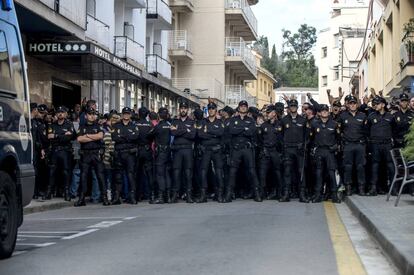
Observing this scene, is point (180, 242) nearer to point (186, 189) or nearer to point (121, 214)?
point (121, 214)

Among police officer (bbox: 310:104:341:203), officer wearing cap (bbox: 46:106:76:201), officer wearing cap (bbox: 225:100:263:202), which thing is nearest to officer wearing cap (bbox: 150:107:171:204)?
officer wearing cap (bbox: 225:100:263:202)

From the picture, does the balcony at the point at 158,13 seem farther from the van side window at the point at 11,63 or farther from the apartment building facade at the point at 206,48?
the van side window at the point at 11,63

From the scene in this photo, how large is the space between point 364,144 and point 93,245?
7.94 meters

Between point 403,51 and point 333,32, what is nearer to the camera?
point 403,51

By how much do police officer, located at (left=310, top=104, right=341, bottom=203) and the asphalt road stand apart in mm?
1436

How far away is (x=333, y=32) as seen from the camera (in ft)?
235

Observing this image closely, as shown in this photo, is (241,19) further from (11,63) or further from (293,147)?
(11,63)

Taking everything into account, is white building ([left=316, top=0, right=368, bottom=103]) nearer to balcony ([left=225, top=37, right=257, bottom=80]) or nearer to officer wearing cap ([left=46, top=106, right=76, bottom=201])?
balcony ([left=225, top=37, right=257, bottom=80])

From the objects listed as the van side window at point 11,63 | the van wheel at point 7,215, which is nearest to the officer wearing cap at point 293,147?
the van side window at point 11,63

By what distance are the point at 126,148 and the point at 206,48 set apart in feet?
115

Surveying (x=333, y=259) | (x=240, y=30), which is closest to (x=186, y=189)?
(x=333, y=259)

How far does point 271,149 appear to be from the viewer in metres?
15.5

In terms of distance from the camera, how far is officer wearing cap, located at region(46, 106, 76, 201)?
14930mm

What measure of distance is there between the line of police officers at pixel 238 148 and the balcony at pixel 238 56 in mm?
34961
